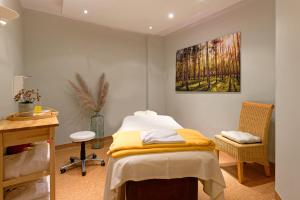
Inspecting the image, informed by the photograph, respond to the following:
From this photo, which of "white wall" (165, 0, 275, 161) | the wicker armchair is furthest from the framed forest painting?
the wicker armchair

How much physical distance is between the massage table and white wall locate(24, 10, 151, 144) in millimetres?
2300

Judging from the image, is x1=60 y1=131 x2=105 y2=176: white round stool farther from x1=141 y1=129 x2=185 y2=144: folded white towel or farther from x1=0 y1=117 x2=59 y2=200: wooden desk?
x1=141 y1=129 x2=185 y2=144: folded white towel

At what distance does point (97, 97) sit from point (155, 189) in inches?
102

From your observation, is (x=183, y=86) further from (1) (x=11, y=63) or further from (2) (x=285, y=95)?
(1) (x=11, y=63)

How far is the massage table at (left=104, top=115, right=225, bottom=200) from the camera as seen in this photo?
141 cm

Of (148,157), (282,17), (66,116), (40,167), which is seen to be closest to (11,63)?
(40,167)

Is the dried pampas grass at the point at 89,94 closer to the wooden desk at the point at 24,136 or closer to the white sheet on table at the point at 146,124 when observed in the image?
the white sheet on table at the point at 146,124

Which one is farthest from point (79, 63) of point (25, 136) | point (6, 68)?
point (25, 136)

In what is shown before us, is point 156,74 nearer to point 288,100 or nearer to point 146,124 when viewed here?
point 146,124

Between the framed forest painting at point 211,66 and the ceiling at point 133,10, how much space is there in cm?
56

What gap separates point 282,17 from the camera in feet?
5.51

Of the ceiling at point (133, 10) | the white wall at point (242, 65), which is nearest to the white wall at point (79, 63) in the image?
the ceiling at point (133, 10)

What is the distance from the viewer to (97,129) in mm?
3547

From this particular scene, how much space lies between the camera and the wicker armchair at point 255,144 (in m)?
2.15
